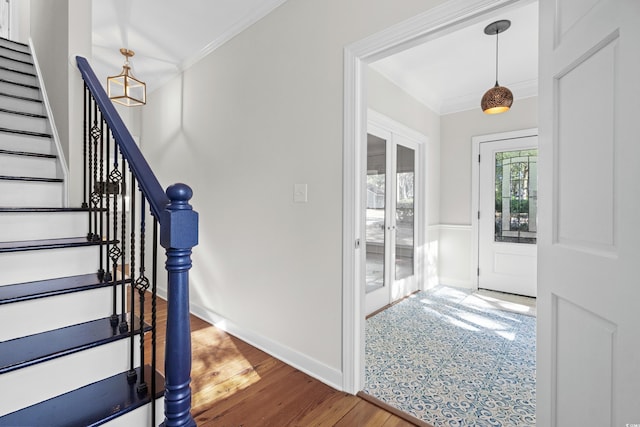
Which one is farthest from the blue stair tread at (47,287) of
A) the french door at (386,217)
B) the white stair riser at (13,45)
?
the white stair riser at (13,45)

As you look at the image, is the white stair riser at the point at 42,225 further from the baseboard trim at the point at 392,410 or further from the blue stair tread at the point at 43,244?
the baseboard trim at the point at 392,410

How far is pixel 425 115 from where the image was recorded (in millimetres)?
4102

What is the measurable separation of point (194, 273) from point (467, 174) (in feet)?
12.4

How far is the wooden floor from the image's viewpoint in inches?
63.9

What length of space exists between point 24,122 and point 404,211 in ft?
12.5

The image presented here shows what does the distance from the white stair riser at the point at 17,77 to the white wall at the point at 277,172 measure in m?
1.29

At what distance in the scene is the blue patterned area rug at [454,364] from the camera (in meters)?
1.72

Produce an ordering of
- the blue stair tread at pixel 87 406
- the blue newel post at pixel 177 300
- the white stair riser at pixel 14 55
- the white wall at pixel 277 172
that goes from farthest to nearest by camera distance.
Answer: the white stair riser at pixel 14 55
the white wall at pixel 277 172
the blue stair tread at pixel 87 406
the blue newel post at pixel 177 300

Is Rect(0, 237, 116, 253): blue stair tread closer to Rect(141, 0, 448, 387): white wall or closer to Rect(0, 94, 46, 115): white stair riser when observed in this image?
Rect(141, 0, 448, 387): white wall

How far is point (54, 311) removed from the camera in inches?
52.1

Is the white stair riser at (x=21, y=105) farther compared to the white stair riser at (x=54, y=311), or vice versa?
the white stair riser at (x=21, y=105)

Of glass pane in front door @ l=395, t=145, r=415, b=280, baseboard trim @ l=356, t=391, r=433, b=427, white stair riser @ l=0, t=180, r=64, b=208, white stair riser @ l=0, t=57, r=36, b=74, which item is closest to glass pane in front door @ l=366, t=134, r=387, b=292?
glass pane in front door @ l=395, t=145, r=415, b=280

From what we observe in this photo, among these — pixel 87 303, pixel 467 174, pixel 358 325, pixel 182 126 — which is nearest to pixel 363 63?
pixel 358 325

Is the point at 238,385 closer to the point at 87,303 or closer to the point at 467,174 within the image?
the point at 87,303
